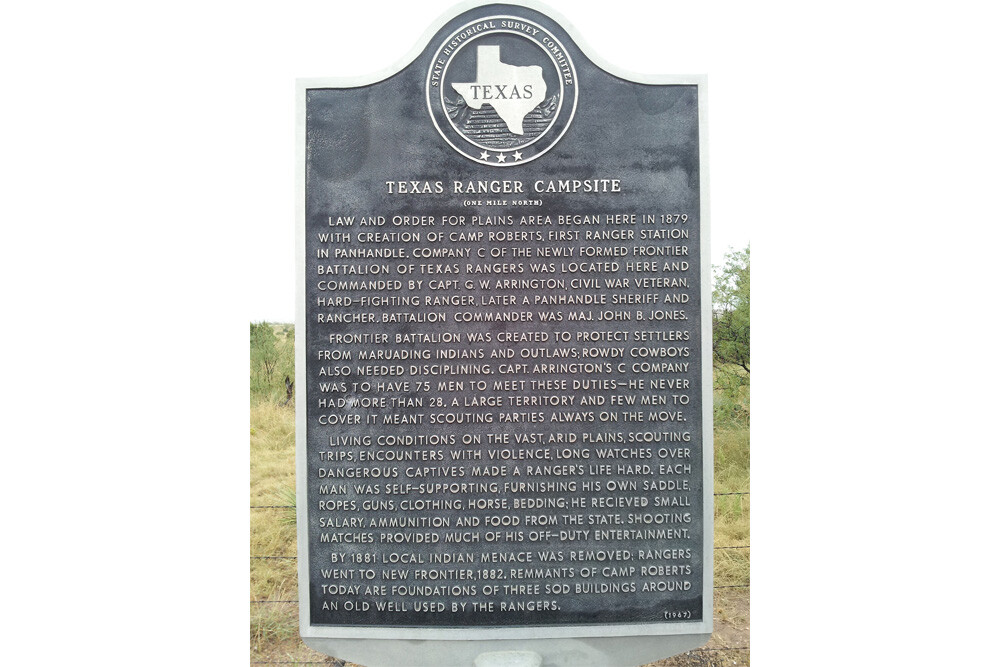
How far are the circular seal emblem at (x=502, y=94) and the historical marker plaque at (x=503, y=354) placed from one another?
14 millimetres

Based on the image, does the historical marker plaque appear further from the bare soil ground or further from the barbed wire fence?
the bare soil ground

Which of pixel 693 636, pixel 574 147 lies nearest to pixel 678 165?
pixel 574 147

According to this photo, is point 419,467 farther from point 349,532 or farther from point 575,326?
point 575,326

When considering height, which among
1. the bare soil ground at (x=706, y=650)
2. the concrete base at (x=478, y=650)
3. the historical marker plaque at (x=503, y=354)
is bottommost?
the bare soil ground at (x=706, y=650)

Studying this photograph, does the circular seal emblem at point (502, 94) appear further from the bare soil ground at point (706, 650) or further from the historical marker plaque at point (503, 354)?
the bare soil ground at point (706, 650)

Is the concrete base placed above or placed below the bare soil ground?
above

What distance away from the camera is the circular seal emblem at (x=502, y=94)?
416 centimetres

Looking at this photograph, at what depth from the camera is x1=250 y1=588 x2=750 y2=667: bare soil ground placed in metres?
5.93

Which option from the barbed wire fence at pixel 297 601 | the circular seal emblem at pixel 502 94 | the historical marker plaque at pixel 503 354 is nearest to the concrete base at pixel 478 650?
the historical marker plaque at pixel 503 354

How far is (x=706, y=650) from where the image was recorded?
20.1 feet

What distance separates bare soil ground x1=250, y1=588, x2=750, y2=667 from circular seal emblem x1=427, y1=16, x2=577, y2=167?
500cm

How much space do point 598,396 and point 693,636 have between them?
5.93 feet

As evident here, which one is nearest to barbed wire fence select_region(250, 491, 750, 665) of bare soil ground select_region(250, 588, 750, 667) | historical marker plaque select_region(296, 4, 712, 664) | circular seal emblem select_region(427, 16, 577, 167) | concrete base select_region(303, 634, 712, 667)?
bare soil ground select_region(250, 588, 750, 667)

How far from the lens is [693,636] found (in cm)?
412
